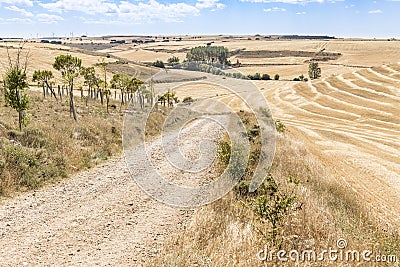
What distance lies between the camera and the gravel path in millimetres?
7254

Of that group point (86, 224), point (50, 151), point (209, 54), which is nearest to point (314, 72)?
point (209, 54)

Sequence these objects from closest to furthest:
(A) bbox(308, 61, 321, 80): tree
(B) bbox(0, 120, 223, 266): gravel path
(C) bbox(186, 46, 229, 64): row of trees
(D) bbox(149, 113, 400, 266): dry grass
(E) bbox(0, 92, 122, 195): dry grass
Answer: (D) bbox(149, 113, 400, 266): dry grass < (B) bbox(0, 120, 223, 266): gravel path < (E) bbox(0, 92, 122, 195): dry grass < (A) bbox(308, 61, 321, 80): tree < (C) bbox(186, 46, 229, 64): row of trees

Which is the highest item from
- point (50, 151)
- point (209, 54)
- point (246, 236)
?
point (209, 54)

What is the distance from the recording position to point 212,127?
85.0 feet

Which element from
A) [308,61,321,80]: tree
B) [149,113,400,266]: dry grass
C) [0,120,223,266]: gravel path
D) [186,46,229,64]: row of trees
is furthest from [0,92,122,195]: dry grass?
[186,46,229,64]: row of trees

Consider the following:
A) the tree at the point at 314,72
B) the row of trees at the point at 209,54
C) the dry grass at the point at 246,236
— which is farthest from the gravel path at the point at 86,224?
A: the row of trees at the point at 209,54

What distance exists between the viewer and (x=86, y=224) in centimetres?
884

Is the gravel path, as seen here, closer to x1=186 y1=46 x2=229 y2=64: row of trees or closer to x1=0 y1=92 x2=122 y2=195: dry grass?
x1=0 y1=92 x2=122 y2=195: dry grass

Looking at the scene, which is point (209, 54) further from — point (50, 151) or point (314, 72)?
point (50, 151)

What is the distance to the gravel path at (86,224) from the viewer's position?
725 centimetres

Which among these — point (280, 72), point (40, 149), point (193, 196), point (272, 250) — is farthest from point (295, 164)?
point (280, 72)

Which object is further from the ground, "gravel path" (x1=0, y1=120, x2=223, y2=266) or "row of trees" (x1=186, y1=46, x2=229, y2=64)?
"row of trees" (x1=186, y1=46, x2=229, y2=64)

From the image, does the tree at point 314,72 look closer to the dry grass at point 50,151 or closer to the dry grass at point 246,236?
the dry grass at point 50,151

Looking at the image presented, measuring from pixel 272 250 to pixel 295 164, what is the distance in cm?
1000
